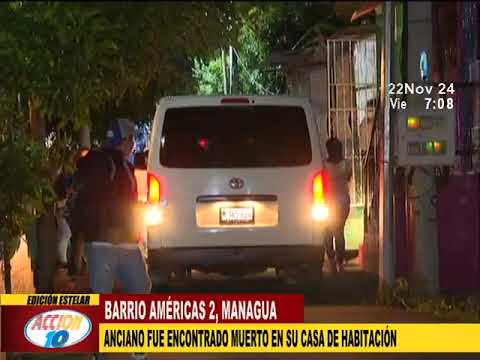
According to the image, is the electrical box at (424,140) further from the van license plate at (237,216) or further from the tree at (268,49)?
the tree at (268,49)

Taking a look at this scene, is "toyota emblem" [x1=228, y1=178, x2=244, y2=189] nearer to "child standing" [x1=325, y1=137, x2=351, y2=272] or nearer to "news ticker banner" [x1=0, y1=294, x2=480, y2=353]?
"child standing" [x1=325, y1=137, x2=351, y2=272]

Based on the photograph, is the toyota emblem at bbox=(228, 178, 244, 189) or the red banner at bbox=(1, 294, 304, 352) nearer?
the red banner at bbox=(1, 294, 304, 352)

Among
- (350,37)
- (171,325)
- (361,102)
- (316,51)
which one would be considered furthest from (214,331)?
(316,51)

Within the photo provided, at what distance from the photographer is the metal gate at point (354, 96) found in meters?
19.5

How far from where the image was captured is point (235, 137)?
40.6ft

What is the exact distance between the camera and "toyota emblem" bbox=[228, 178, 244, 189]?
39.7ft

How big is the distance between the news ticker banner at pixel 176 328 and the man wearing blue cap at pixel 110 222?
0.67 feet

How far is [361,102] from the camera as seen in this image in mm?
21109

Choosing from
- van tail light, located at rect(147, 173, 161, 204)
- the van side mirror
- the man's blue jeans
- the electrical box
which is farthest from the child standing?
the man's blue jeans

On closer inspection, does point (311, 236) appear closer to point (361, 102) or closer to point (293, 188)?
point (293, 188)

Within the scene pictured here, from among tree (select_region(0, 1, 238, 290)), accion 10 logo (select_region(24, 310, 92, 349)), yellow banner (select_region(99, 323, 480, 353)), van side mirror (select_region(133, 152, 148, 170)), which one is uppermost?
tree (select_region(0, 1, 238, 290))

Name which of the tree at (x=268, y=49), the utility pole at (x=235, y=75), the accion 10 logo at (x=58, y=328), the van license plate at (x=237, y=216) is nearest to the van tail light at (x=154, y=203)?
the van license plate at (x=237, y=216)

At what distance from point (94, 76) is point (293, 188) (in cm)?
491

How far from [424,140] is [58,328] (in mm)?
4542
